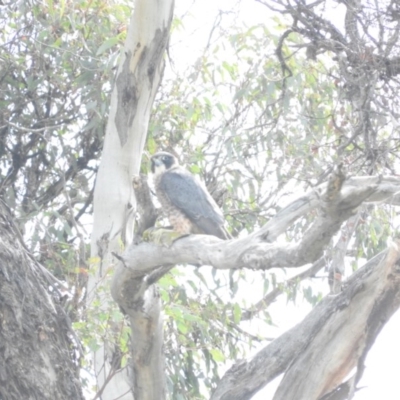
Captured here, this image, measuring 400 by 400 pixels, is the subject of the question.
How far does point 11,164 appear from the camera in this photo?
7621 millimetres

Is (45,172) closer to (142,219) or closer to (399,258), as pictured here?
(142,219)

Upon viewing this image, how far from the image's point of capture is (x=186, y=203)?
16.9 ft

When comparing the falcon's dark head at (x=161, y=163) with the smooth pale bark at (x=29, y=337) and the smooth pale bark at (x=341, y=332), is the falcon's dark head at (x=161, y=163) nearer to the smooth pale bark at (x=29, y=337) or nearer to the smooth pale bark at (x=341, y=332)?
the smooth pale bark at (x=29, y=337)

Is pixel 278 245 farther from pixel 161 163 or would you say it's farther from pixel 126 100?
pixel 126 100

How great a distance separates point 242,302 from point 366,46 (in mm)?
3125

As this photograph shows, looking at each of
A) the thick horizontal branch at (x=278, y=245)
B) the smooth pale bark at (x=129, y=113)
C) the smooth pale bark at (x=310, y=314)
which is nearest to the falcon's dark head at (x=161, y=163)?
the smooth pale bark at (x=129, y=113)

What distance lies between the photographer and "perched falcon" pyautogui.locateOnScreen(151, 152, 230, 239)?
16.5 feet

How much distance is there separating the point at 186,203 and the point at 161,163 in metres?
0.69

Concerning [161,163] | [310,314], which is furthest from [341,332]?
[161,163]

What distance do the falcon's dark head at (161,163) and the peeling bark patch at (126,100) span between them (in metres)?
0.24

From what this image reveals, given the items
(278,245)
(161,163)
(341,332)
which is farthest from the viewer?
(161,163)

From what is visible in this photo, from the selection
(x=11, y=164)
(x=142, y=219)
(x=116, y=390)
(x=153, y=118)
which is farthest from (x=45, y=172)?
(x=142, y=219)

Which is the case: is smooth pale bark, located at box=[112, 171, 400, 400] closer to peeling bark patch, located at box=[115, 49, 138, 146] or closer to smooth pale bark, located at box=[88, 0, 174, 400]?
smooth pale bark, located at box=[88, 0, 174, 400]

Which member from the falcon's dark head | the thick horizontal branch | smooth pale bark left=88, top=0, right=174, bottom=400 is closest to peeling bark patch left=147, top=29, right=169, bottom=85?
smooth pale bark left=88, top=0, right=174, bottom=400
